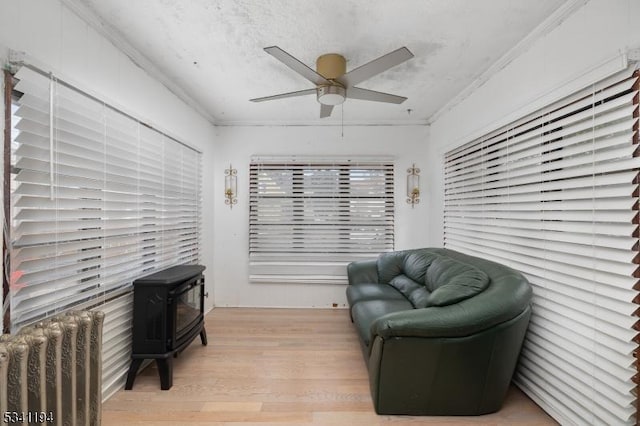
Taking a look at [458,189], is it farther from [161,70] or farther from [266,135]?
[161,70]

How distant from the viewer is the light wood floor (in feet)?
5.98

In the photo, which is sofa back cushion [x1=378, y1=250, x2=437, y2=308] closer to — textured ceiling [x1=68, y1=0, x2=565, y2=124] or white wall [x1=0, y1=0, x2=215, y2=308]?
textured ceiling [x1=68, y1=0, x2=565, y2=124]

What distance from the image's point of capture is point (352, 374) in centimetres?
232

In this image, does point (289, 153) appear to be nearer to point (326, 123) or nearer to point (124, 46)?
point (326, 123)

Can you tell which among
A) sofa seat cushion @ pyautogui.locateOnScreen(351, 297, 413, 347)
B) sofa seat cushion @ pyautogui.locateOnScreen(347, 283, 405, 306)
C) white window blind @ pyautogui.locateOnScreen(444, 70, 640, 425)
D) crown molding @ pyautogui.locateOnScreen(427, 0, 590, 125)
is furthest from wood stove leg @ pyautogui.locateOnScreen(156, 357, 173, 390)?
crown molding @ pyautogui.locateOnScreen(427, 0, 590, 125)

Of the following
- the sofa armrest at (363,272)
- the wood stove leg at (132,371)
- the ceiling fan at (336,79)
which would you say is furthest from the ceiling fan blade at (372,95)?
the wood stove leg at (132,371)

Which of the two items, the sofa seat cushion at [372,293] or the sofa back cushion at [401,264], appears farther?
the sofa back cushion at [401,264]

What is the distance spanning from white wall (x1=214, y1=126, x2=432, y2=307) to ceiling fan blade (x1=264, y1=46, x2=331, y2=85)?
1875 millimetres

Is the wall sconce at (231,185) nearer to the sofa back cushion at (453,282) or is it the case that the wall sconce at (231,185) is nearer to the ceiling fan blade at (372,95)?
the ceiling fan blade at (372,95)

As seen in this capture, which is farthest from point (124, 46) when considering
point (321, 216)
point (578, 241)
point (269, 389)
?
point (578, 241)

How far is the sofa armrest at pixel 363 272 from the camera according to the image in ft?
11.4

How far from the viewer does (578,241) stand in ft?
5.32

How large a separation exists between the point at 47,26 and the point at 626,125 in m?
3.17

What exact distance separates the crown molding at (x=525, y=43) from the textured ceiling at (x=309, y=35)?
0.03 metres
